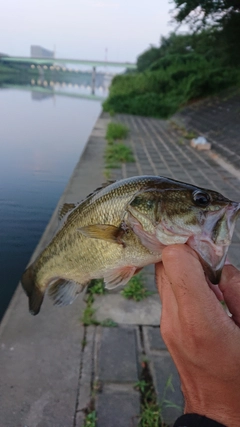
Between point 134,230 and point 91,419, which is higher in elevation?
point 134,230

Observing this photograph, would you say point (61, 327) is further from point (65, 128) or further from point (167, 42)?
point (167, 42)

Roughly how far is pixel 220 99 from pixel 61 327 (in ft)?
50.9

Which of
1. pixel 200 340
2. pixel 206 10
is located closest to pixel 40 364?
pixel 200 340

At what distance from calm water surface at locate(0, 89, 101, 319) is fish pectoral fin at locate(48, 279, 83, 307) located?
2246 millimetres

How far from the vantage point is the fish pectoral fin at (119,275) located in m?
1.61

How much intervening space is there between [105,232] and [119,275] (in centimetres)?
24

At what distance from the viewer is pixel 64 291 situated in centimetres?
191

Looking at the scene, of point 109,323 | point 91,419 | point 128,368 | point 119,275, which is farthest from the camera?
point 109,323

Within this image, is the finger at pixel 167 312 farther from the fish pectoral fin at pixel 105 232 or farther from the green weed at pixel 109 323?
Answer: the green weed at pixel 109 323

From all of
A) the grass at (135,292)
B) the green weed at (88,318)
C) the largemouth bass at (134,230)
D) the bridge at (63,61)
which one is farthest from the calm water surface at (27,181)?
the bridge at (63,61)

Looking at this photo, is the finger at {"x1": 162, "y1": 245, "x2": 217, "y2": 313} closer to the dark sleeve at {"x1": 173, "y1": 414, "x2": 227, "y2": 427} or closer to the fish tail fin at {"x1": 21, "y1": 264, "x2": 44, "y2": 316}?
the dark sleeve at {"x1": 173, "y1": 414, "x2": 227, "y2": 427}

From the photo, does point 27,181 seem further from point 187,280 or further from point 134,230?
point 187,280

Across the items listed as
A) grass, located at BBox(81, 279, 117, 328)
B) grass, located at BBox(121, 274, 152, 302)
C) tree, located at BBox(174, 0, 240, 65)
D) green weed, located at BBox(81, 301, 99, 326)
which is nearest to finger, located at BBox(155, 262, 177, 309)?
grass, located at BBox(81, 279, 117, 328)

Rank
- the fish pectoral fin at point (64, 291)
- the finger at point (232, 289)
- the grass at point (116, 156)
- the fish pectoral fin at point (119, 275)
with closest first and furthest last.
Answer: the finger at point (232, 289) → the fish pectoral fin at point (119, 275) → the fish pectoral fin at point (64, 291) → the grass at point (116, 156)
